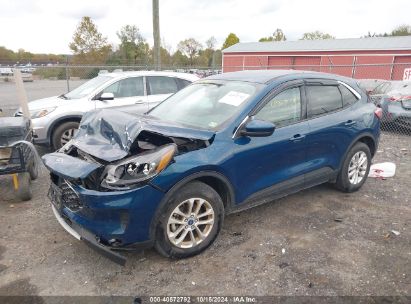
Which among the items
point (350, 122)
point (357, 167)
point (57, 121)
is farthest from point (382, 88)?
point (57, 121)

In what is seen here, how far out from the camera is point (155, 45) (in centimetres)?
1273

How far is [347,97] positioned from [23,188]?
451 centimetres

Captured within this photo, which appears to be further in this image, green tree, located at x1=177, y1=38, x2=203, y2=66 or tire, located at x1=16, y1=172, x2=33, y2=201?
green tree, located at x1=177, y1=38, x2=203, y2=66

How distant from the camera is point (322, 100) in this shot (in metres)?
4.43

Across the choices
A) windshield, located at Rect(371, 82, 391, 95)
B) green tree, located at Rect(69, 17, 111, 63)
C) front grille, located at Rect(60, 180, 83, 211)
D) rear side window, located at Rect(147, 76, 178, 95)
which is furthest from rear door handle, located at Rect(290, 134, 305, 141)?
green tree, located at Rect(69, 17, 111, 63)

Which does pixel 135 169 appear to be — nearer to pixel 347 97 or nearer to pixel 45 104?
pixel 347 97

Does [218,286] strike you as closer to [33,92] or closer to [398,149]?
[398,149]

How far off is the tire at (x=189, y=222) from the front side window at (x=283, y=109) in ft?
3.35

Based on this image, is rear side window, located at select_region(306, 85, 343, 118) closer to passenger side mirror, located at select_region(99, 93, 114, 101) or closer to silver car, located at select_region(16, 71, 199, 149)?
silver car, located at select_region(16, 71, 199, 149)

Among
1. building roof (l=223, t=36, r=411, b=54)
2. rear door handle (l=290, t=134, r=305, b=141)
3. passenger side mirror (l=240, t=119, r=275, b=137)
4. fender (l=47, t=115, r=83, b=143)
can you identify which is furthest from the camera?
building roof (l=223, t=36, r=411, b=54)

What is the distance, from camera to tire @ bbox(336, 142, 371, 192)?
479 centimetres

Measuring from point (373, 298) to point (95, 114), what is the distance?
3275 mm

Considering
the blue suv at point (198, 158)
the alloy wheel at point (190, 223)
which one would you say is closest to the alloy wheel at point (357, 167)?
the blue suv at point (198, 158)

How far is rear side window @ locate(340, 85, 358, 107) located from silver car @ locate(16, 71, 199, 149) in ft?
10.5
